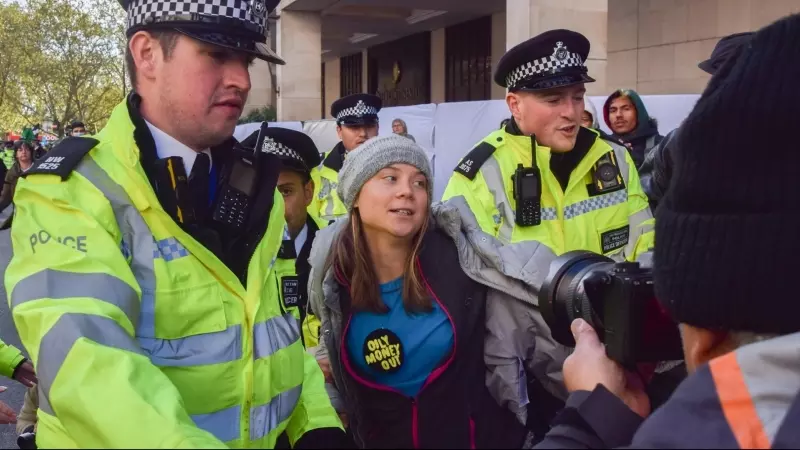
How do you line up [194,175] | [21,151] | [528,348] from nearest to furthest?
[194,175] < [528,348] < [21,151]

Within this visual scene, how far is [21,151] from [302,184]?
45.9ft

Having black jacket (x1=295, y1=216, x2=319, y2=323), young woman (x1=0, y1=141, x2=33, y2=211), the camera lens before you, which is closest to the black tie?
the camera lens

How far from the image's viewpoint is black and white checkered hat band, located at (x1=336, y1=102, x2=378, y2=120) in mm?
8070

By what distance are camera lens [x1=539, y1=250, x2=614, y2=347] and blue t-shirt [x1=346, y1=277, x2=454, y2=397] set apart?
26.0 inches

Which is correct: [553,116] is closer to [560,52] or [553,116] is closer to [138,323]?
[560,52]

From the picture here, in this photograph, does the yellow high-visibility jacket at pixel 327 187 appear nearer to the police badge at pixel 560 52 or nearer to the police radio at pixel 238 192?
the police badge at pixel 560 52

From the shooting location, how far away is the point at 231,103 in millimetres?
1879

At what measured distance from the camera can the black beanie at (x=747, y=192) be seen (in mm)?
1137

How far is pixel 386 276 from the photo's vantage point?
2.75m

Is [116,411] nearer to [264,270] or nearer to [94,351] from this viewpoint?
[94,351]

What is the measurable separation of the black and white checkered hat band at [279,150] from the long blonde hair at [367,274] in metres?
0.99

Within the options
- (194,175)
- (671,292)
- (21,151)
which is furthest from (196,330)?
(21,151)

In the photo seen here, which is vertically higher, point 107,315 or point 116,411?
point 107,315

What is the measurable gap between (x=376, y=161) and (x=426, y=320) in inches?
24.3
